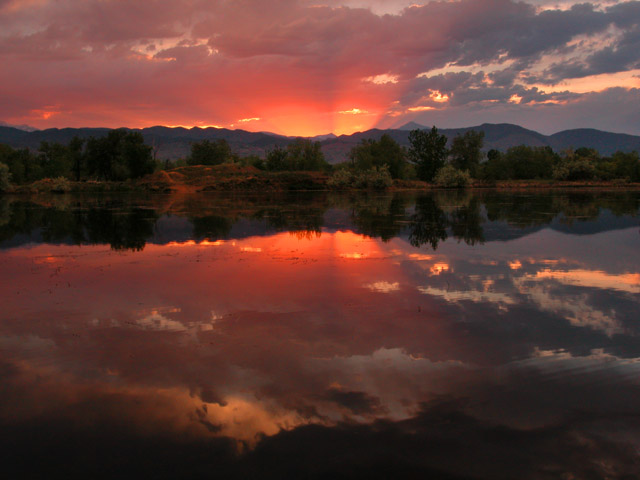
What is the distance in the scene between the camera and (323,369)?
266 inches

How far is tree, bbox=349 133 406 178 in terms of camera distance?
104188mm

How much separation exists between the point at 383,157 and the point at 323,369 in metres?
104

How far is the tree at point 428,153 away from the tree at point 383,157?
3.86 metres

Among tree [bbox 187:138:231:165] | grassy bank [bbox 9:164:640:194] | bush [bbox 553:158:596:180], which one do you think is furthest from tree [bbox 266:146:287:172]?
bush [bbox 553:158:596:180]

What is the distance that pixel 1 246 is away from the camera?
1955 cm

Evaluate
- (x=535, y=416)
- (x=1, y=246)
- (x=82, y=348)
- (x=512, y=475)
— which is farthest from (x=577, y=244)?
(x=1, y=246)

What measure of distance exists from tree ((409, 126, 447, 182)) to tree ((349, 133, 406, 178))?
3.86m

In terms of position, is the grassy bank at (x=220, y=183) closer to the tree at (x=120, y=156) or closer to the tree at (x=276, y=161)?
the tree at (x=120, y=156)

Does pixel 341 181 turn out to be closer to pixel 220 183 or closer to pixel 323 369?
pixel 220 183

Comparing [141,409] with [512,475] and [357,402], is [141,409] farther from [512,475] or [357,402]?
[512,475]

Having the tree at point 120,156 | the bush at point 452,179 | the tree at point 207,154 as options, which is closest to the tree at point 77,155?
the tree at point 120,156

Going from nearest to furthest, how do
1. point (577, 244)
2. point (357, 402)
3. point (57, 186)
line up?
point (357, 402)
point (577, 244)
point (57, 186)

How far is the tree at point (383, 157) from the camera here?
104 meters

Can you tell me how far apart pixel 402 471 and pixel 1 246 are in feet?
68.1
